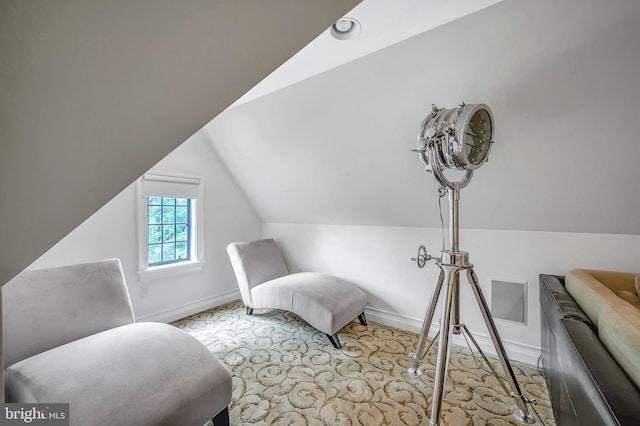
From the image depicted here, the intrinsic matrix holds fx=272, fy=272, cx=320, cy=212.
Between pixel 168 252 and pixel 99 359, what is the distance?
190 cm

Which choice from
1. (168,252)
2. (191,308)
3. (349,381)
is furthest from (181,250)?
(349,381)

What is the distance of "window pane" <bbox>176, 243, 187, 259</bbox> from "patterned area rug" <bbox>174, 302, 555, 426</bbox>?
902mm

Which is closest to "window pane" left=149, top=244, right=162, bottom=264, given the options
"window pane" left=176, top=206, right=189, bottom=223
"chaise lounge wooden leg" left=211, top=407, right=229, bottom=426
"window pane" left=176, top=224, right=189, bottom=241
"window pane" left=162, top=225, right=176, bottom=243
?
"window pane" left=162, top=225, right=176, bottom=243

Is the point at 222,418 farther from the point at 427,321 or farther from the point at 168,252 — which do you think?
the point at 168,252

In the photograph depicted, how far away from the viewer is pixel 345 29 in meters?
1.67

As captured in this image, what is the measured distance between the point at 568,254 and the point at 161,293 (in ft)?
12.6

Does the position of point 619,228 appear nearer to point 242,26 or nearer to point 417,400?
point 417,400

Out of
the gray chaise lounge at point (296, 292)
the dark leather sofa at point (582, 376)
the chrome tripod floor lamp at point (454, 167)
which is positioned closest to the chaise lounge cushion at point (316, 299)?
the gray chaise lounge at point (296, 292)

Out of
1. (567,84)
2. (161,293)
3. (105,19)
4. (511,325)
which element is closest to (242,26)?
(105,19)

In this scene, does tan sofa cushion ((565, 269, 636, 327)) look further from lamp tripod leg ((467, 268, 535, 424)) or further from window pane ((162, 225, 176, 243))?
window pane ((162, 225, 176, 243))

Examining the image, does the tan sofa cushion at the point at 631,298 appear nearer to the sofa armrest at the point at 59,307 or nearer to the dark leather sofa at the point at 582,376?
the dark leather sofa at the point at 582,376

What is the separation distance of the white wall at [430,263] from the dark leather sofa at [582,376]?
670 millimetres

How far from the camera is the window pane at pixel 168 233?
124 inches

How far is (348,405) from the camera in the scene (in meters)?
1.76
